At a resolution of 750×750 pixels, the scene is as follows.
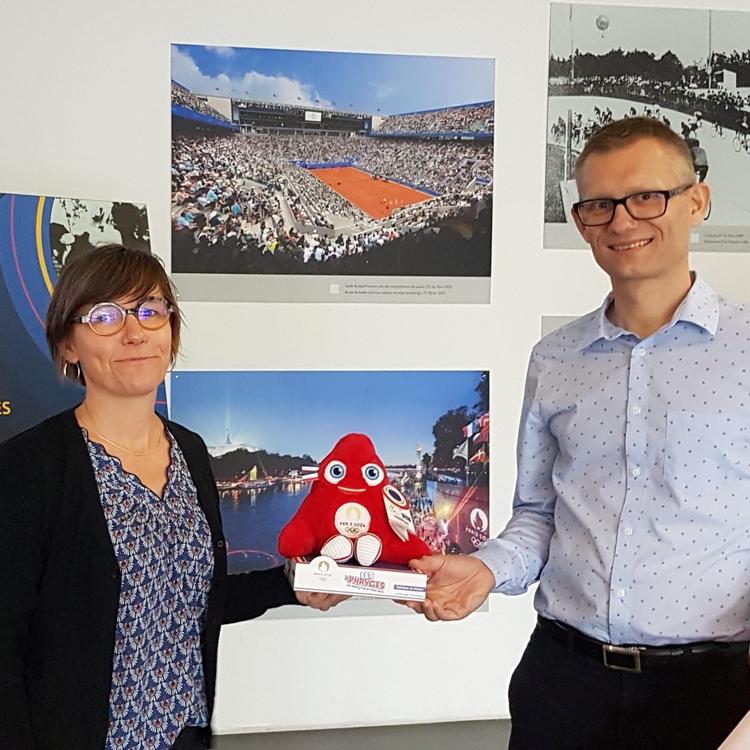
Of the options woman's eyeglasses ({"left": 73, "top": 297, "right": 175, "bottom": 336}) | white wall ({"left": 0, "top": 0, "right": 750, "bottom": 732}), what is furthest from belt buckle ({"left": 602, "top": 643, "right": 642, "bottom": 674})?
white wall ({"left": 0, "top": 0, "right": 750, "bottom": 732})

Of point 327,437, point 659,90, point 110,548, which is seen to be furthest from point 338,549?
point 659,90

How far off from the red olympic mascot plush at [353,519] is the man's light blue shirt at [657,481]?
0.29 m

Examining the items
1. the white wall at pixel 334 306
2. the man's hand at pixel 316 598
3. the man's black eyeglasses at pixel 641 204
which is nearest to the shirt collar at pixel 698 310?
the man's black eyeglasses at pixel 641 204

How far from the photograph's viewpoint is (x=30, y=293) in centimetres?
229

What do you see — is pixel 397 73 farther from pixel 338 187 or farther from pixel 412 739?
pixel 412 739

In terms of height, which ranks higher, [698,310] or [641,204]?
[641,204]

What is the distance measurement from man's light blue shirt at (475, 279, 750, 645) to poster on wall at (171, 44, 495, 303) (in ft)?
4.68

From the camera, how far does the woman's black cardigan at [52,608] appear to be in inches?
53.6

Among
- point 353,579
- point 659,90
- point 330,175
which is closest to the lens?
point 353,579

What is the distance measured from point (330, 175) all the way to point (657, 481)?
181 centimetres

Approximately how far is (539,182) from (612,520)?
5.82ft

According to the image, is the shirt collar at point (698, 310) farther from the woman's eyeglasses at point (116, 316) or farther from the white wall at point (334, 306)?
the white wall at point (334, 306)

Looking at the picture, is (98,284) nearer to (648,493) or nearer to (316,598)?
(316,598)

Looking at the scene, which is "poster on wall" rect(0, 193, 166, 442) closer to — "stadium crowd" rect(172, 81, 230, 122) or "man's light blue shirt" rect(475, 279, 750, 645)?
"stadium crowd" rect(172, 81, 230, 122)
